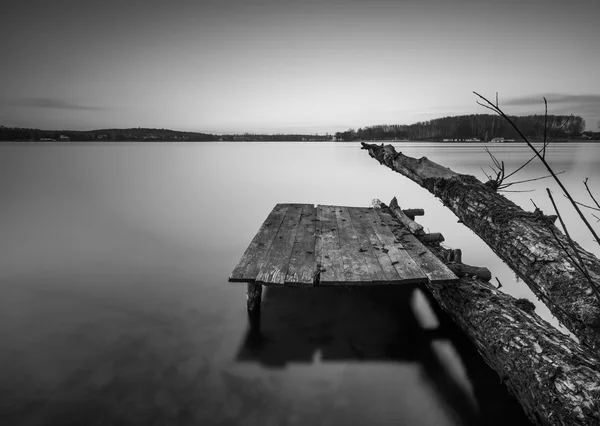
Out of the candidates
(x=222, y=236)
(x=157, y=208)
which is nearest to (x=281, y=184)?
(x=157, y=208)

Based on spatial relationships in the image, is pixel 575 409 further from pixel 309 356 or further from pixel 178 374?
pixel 178 374

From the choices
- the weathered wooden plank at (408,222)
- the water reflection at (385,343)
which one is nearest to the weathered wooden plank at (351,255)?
the water reflection at (385,343)

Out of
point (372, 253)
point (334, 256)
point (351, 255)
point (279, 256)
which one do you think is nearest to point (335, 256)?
point (334, 256)

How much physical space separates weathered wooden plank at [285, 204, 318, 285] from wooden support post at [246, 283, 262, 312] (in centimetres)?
74

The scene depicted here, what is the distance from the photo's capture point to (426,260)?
393 centimetres

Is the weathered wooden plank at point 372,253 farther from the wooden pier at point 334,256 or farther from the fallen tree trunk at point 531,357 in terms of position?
the fallen tree trunk at point 531,357

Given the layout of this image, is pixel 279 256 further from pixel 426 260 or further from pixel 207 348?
pixel 426 260

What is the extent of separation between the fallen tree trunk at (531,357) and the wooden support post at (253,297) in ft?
8.13

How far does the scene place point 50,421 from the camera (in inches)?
106

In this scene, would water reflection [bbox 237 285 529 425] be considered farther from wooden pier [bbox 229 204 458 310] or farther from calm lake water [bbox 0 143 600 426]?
wooden pier [bbox 229 204 458 310]

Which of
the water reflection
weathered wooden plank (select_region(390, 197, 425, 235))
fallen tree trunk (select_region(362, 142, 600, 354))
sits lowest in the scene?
the water reflection

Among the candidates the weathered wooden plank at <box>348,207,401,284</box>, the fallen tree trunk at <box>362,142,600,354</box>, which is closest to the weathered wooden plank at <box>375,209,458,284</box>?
the weathered wooden plank at <box>348,207,401,284</box>

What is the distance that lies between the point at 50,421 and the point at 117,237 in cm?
581

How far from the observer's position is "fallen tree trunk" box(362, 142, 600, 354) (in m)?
2.24
